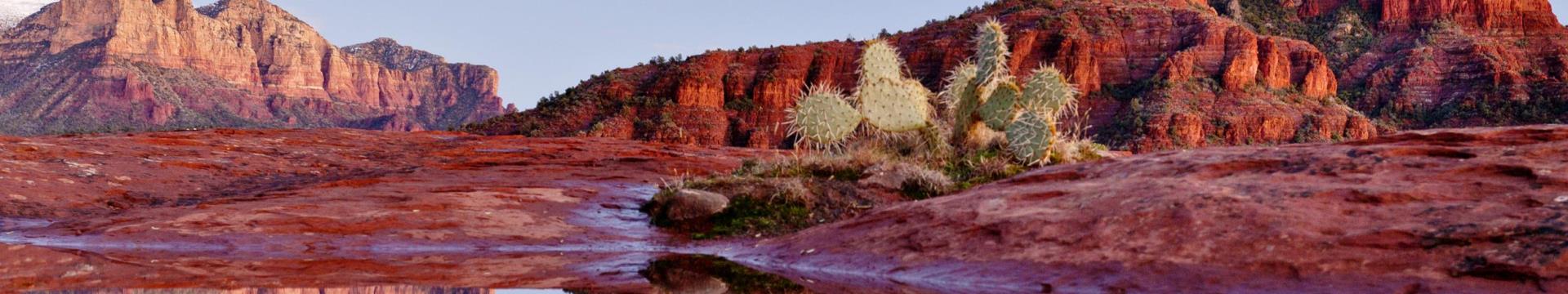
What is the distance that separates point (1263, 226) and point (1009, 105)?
23.8 ft

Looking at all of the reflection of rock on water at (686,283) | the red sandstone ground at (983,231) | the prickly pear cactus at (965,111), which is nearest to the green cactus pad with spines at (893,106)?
the prickly pear cactus at (965,111)

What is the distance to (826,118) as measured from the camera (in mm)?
13852

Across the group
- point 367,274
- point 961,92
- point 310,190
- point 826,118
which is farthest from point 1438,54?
point 367,274

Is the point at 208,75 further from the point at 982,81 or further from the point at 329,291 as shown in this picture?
the point at 329,291

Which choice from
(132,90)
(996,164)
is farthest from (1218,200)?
(132,90)

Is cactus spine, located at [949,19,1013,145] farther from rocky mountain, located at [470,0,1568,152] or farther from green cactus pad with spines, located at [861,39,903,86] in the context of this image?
rocky mountain, located at [470,0,1568,152]

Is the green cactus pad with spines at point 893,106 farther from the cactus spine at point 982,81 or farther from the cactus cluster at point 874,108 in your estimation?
the cactus spine at point 982,81

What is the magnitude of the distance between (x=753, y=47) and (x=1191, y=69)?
24.8 meters

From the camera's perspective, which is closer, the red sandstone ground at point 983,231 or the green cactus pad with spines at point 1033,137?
the red sandstone ground at point 983,231

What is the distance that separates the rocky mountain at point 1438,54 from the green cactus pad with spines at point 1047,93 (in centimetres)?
5786

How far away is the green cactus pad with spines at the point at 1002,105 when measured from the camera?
523 inches

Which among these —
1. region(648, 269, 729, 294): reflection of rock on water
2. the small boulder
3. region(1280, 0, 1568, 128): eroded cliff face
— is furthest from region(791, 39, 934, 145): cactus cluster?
region(1280, 0, 1568, 128): eroded cliff face

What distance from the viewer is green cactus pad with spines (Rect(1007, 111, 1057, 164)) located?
40.2ft

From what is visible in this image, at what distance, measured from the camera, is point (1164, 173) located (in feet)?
27.4
